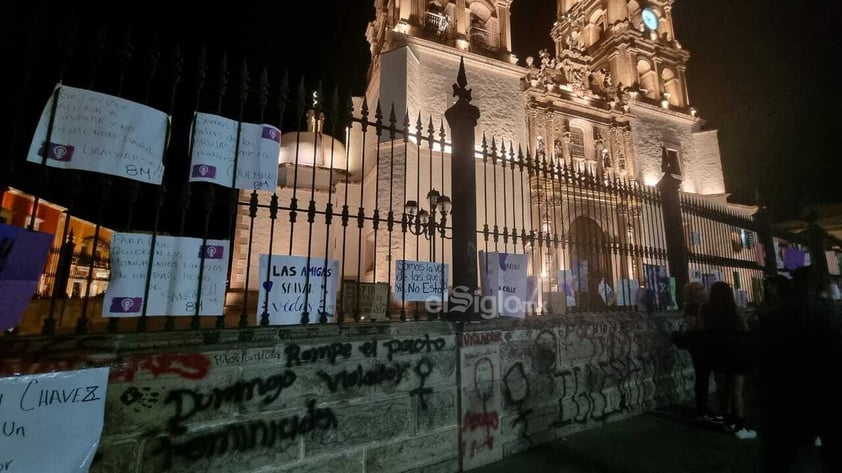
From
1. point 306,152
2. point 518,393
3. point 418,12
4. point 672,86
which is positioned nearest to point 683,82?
point 672,86

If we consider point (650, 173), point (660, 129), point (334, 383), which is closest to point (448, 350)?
point (334, 383)

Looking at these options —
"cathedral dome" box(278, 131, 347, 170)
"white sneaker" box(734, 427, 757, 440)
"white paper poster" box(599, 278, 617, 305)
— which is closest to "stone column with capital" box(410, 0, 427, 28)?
"cathedral dome" box(278, 131, 347, 170)

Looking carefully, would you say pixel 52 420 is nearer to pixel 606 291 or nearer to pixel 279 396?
pixel 279 396

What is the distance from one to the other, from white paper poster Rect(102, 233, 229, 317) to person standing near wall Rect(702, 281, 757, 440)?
5865 mm

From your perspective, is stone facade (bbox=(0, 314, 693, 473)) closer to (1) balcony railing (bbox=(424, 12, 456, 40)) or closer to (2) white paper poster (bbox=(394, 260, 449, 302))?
(2) white paper poster (bbox=(394, 260, 449, 302))

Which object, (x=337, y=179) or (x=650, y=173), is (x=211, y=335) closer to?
(x=337, y=179)

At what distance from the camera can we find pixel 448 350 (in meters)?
4.04

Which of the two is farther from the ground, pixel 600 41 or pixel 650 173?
pixel 600 41

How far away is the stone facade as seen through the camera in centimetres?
258

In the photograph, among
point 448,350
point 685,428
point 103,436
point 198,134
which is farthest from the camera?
point 685,428

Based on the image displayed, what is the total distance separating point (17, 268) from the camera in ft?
7.88

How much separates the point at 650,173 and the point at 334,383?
78.3 ft

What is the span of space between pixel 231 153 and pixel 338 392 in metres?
2.23

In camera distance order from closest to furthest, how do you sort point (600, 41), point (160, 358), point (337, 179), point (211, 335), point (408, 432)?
point (160, 358) → point (211, 335) → point (408, 432) → point (337, 179) → point (600, 41)
